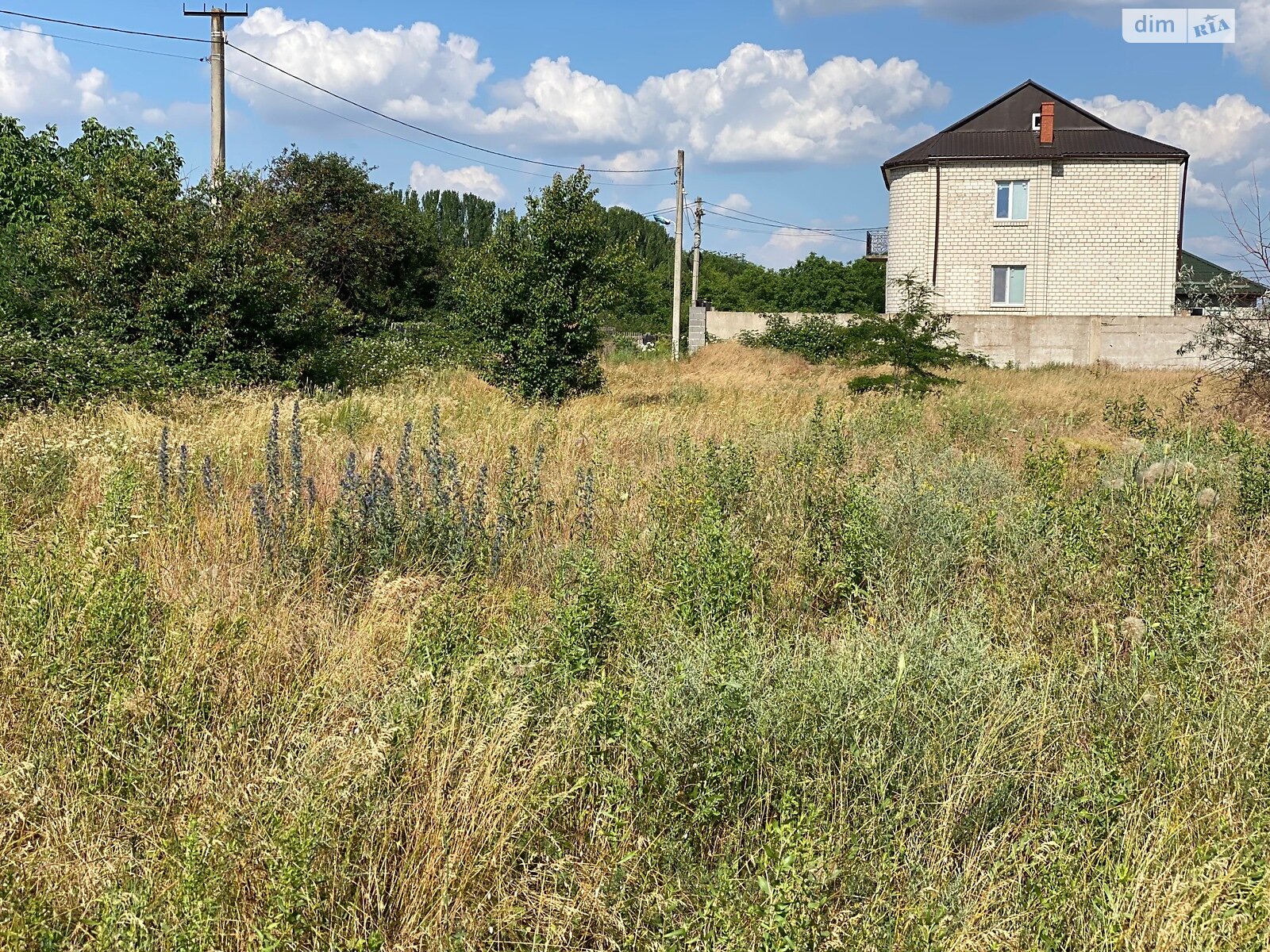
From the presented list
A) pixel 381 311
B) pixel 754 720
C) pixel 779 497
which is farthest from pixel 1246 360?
pixel 381 311

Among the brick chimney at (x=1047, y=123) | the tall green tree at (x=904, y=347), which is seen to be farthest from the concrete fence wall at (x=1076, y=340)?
the tall green tree at (x=904, y=347)

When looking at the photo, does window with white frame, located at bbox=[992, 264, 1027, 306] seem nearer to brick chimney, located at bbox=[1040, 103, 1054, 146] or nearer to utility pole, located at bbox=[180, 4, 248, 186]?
brick chimney, located at bbox=[1040, 103, 1054, 146]

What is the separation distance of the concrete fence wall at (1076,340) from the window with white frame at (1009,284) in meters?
3.59

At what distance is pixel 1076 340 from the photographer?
2739cm

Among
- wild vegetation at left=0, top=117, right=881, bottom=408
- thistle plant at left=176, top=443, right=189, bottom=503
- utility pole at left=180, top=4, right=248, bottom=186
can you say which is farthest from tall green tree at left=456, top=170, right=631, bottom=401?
thistle plant at left=176, top=443, right=189, bottom=503

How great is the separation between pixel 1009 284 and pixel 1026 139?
4451 mm

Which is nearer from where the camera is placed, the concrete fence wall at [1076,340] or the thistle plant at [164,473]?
the thistle plant at [164,473]

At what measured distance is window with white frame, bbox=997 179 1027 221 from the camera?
30.9 m

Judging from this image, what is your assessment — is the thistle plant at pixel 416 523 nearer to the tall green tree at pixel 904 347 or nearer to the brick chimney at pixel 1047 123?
the tall green tree at pixel 904 347

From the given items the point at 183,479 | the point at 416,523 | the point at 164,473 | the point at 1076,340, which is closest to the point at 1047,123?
the point at 1076,340

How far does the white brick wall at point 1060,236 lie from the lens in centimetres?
3009

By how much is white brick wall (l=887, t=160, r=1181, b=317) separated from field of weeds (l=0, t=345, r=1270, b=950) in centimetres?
2684

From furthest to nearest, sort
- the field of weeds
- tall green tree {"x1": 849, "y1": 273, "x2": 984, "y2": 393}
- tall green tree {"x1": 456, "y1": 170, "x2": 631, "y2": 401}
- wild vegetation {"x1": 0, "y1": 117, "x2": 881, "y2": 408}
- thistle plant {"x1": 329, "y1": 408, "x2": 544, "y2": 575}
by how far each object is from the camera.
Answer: tall green tree {"x1": 849, "y1": 273, "x2": 984, "y2": 393}, tall green tree {"x1": 456, "y1": 170, "x2": 631, "y2": 401}, wild vegetation {"x1": 0, "y1": 117, "x2": 881, "y2": 408}, thistle plant {"x1": 329, "y1": 408, "x2": 544, "y2": 575}, the field of weeds

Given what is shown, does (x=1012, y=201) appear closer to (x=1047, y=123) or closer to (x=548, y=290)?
(x=1047, y=123)
